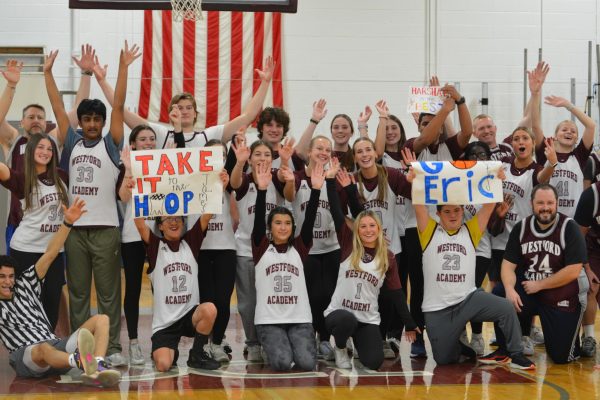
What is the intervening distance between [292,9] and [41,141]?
2.73 meters

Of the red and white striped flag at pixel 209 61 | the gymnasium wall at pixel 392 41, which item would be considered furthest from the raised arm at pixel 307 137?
the gymnasium wall at pixel 392 41

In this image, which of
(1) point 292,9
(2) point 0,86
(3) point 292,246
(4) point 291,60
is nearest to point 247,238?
(3) point 292,246

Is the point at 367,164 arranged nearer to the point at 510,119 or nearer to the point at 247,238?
the point at 247,238

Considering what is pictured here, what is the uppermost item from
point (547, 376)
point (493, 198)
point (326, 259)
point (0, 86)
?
point (0, 86)

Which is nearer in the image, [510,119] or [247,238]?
[247,238]

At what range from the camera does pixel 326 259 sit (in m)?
7.11

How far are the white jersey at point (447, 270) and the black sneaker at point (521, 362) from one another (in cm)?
57

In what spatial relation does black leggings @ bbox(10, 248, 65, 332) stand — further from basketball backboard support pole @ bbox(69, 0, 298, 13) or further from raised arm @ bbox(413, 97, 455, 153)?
raised arm @ bbox(413, 97, 455, 153)

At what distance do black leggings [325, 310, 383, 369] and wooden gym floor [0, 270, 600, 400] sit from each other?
0.09 m

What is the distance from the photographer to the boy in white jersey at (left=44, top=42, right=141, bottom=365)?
22.0 ft

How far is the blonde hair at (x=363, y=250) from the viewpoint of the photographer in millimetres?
6609

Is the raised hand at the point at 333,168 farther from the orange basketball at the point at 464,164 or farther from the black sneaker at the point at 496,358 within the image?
the black sneaker at the point at 496,358

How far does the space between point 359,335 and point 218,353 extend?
109cm

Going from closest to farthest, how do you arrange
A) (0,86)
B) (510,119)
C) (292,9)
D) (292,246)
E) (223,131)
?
1. (292,246)
2. (223,131)
3. (292,9)
4. (0,86)
5. (510,119)
